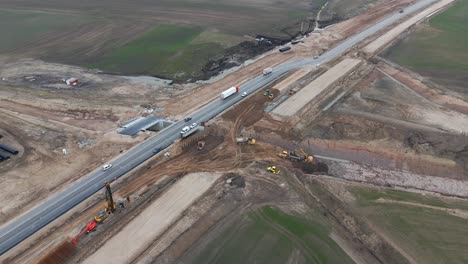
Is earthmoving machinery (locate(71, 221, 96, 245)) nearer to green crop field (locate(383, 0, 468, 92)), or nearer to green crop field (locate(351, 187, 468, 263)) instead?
green crop field (locate(351, 187, 468, 263))

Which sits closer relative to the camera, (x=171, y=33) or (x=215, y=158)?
(x=215, y=158)

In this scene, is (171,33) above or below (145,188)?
above

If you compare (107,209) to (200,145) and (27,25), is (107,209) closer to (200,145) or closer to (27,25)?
(200,145)

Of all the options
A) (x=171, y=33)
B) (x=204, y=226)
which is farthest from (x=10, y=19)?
(x=204, y=226)

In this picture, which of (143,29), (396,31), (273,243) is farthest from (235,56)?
(273,243)

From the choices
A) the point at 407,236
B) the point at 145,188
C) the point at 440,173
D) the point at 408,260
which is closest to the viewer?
the point at 408,260

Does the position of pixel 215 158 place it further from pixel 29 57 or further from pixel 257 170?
pixel 29 57

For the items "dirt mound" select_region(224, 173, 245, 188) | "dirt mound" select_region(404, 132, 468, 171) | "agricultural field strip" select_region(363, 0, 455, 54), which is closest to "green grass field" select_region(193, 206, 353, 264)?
"dirt mound" select_region(224, 173, 245, 188)
